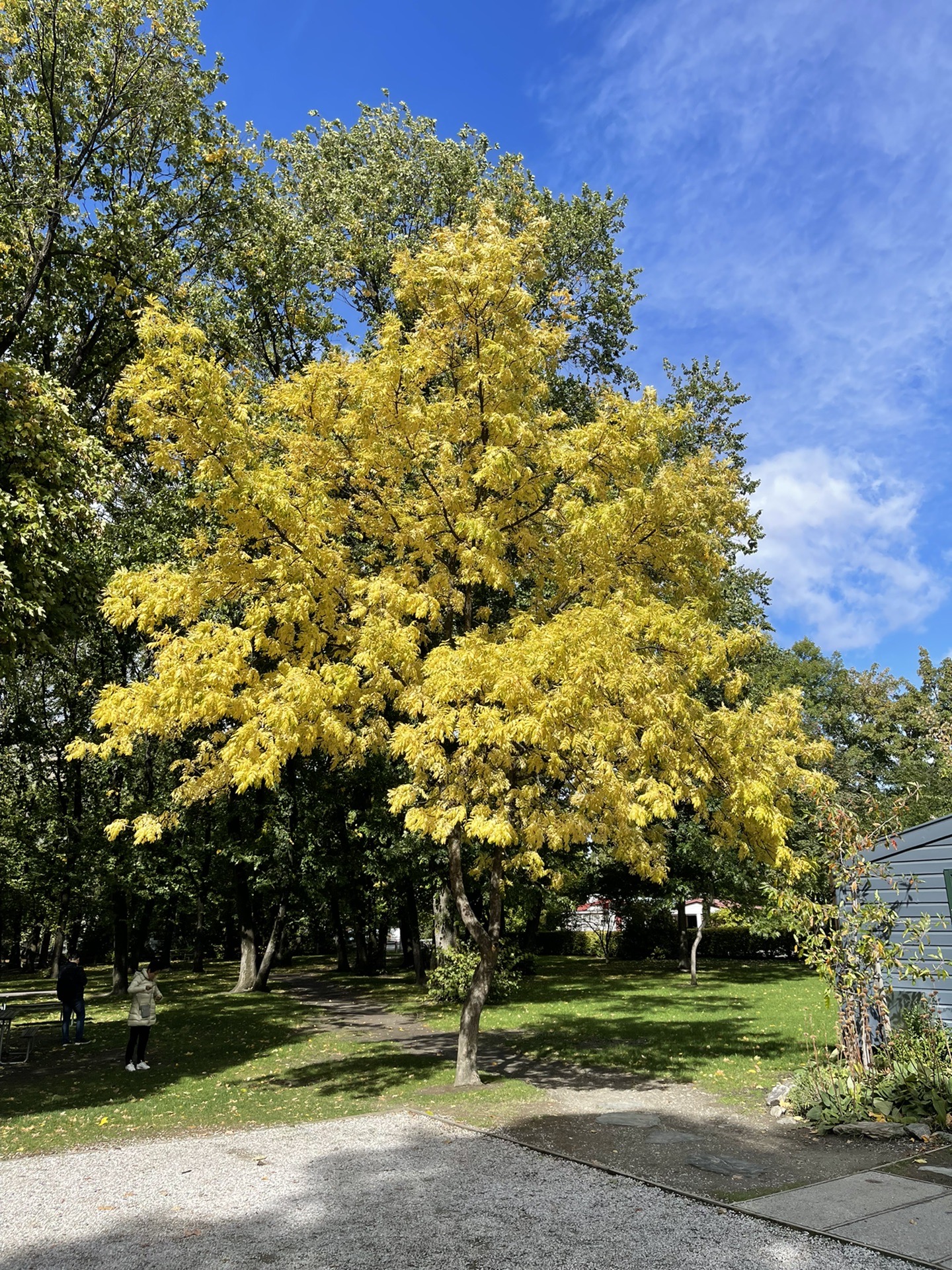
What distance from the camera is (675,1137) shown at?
7695 millimetres

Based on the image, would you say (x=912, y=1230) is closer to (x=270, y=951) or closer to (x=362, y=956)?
(x=270, y=951)

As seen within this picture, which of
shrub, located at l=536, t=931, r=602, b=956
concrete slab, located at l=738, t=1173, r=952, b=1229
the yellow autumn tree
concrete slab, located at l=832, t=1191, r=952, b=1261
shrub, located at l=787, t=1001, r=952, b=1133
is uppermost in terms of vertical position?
the yellow autumn tree

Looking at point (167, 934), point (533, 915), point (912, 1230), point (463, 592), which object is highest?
point (463, 592)

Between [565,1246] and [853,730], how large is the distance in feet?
160

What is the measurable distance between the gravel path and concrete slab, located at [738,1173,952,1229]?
24cm

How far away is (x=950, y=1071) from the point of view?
7.66 meters

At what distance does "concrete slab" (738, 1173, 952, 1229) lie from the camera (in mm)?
Answer: 5504

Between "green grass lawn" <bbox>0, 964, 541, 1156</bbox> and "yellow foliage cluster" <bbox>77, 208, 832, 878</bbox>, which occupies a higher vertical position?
"yellow foliage cluster" <bbox>77, 208, 832, 878</bbox>

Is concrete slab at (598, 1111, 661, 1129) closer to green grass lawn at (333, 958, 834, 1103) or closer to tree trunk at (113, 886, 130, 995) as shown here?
green grass lawn at (333, 958, 834, 1103)

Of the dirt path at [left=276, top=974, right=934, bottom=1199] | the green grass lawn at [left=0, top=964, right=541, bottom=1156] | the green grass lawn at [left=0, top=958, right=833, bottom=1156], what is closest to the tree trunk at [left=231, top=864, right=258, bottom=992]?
the green grass lawn at [left=0, top=958, right=833, bottom=1156]

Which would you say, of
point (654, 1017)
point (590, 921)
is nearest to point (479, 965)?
point (654, 1017)

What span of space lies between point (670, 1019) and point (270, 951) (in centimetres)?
1111

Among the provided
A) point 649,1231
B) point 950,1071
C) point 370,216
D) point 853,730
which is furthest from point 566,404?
point 853,730

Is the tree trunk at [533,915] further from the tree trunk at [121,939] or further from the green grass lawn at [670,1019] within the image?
the tree trunk at [121,939]
